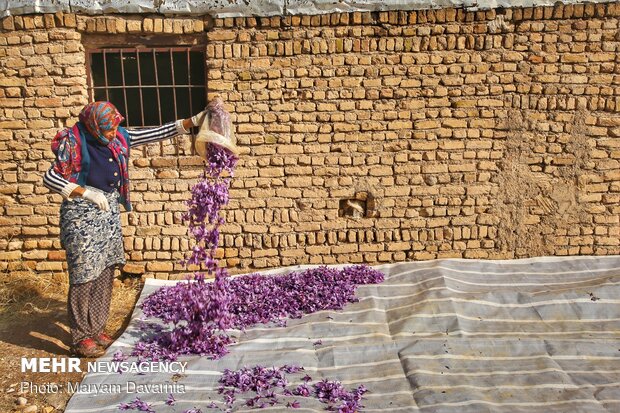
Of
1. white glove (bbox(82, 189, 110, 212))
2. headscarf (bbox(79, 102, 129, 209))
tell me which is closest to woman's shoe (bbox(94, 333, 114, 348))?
white glove (bbox(82, 189, 110, 212))

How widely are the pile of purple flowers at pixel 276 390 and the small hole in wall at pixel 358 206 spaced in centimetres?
223

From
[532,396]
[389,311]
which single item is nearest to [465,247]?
[389,311]

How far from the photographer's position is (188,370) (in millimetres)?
3842

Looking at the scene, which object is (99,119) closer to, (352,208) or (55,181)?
(55,181)

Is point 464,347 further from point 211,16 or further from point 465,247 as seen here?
point 211,16

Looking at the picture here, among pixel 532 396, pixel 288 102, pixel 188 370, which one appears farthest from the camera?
pixel 288 102

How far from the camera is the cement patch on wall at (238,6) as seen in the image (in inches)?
199

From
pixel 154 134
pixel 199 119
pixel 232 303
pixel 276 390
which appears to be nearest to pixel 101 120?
pixel 154 134

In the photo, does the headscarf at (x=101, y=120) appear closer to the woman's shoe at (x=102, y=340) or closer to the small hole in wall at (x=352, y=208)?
the woman's shoe at (x=102, y=340)

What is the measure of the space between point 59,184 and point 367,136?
2.99 metres

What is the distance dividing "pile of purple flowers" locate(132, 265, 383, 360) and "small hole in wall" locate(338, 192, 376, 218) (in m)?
0.57

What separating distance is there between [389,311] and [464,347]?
864mm

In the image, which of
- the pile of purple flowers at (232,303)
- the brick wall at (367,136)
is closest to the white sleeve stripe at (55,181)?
the pile of purple flowers at (232,303)

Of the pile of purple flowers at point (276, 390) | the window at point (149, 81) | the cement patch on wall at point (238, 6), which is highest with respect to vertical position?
the cement patch on wall at point (238, 6)
